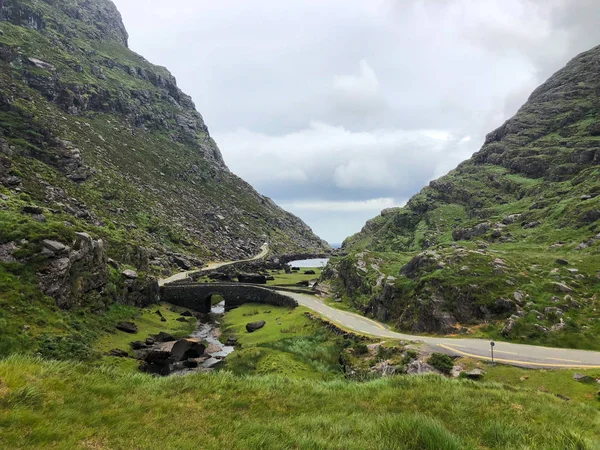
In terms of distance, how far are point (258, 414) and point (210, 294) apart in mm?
67530

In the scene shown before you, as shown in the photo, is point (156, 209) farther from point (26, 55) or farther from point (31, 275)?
point (31, 275)

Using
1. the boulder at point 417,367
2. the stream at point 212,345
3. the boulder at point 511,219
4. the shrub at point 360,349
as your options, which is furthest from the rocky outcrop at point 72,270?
the boulder at point 511,219

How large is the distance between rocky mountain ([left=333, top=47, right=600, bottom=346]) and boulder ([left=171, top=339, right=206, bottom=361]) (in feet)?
86.8

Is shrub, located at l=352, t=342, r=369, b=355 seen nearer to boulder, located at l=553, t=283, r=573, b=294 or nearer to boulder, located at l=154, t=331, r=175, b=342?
boulder, located at l=553, t=283, r=573, b=294

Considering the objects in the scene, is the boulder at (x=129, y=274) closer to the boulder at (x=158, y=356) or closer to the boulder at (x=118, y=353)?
the boulder at (x=118, y=353)

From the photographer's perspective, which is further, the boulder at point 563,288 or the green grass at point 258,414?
the boulder at point 563,288

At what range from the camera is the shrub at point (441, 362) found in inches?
1085

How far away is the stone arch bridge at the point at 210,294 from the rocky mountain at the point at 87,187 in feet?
27.5

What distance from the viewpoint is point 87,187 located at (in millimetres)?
102812

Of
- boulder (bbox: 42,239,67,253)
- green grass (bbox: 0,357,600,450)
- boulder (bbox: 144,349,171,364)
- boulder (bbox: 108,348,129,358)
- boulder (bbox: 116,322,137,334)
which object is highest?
boulder (bbox: 42,239,67,253)

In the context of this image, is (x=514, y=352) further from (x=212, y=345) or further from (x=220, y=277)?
(x=220, y=277)

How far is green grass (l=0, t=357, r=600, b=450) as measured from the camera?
26.9 ft

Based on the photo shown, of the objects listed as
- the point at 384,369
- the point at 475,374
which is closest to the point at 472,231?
the point at 384,369

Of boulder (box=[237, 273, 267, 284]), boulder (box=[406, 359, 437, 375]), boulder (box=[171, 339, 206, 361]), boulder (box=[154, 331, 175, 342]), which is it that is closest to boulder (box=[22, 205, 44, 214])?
boulder (box=[154, 331, 175, 342])
